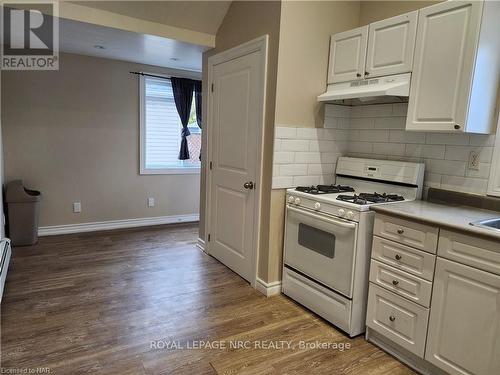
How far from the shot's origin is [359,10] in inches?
115

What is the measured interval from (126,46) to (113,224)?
230 centimetres

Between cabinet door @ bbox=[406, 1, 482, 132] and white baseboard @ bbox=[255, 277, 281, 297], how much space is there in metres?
1.59

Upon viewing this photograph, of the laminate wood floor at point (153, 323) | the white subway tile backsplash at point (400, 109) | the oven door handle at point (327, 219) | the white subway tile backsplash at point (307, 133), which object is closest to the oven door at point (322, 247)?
the oven door handle at point (327, 219)

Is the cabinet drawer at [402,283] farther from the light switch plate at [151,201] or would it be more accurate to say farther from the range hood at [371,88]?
the light switch plate at [151,201]

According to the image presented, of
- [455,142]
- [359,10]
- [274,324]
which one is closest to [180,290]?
[274,324]

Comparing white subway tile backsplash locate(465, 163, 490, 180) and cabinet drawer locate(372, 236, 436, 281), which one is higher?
white subway tile backsplash locate(465, 163, 490, 180)

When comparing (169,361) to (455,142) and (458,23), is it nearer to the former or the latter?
(455,142)

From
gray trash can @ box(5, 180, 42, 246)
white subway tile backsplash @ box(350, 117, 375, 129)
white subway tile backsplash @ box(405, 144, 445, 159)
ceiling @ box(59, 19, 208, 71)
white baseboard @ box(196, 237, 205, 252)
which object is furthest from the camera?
white baseboard @ box(196, 237, 205, 252)

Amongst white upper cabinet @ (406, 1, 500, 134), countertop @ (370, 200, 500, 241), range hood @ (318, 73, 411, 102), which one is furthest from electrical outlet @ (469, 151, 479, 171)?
range hood @ (318, 73, 411, 102)

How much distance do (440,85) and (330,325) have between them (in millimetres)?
1746

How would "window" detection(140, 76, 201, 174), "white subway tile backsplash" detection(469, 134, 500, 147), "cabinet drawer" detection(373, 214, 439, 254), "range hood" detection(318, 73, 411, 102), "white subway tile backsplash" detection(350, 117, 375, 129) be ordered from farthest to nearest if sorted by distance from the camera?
"window" detection(140, 76, 201, 174)
"white subway tile backsplash" detection(350, 117, 375, 129)
"range hood" detection(318, 73, 411, 102)
"white subway tile backsplash" detection(469, 134, 500, 147)
"cabinet drawer" detection(373, 214, 439, 254)

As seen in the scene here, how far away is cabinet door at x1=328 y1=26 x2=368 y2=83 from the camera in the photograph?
2535 millimetres

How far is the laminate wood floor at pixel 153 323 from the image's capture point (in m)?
1.96

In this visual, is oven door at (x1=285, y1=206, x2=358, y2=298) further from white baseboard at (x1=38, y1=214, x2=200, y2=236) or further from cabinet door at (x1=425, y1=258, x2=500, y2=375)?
white baseboard at (x1=38, y1=214, x2=200, y2=236)
